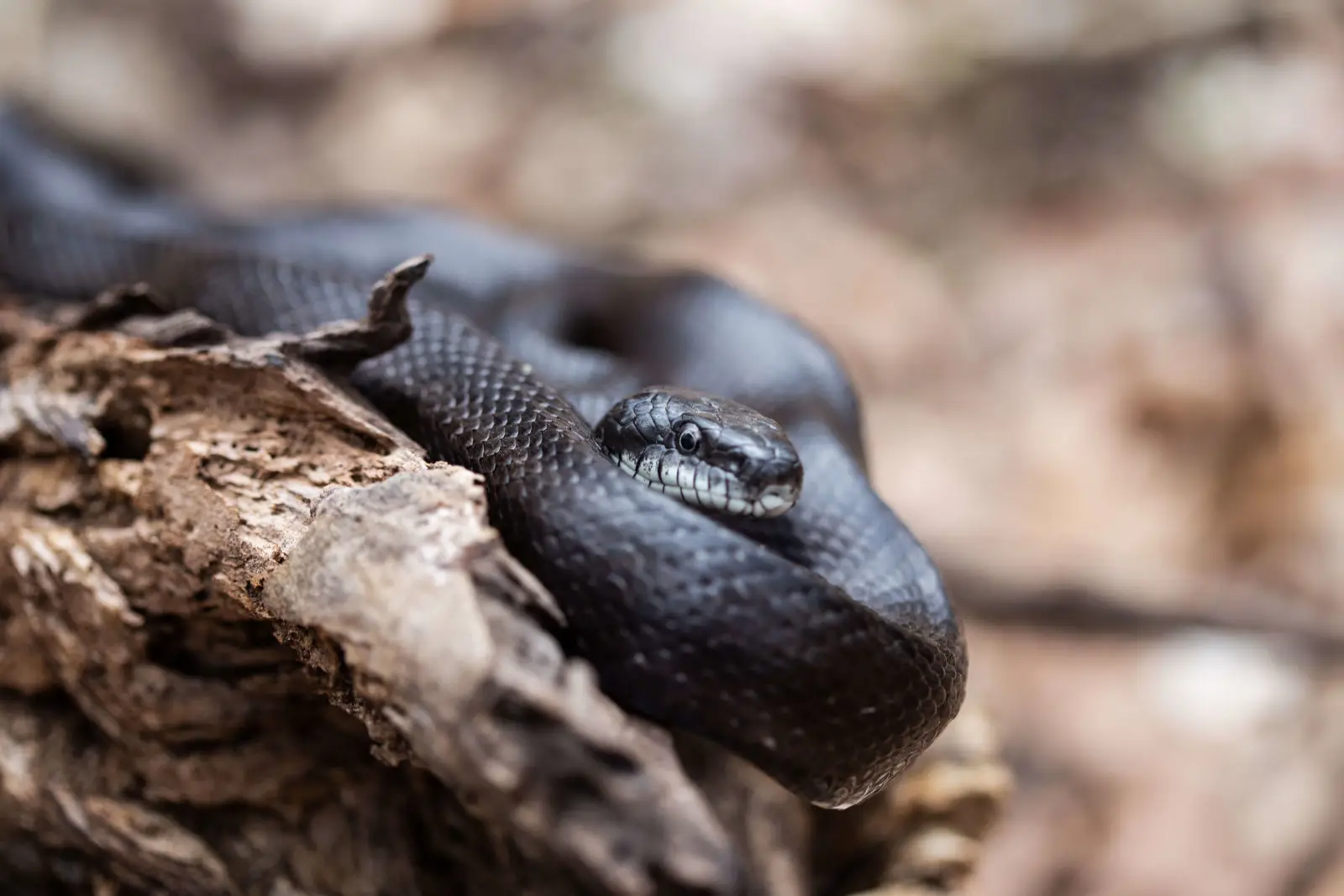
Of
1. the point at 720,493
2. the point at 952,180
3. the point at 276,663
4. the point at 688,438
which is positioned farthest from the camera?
the point at 952,180

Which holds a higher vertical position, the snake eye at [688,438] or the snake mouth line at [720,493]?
the snake eye at [688,438]

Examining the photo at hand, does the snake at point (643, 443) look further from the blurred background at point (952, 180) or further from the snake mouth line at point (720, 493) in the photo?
the blurred background at point (952, 180)

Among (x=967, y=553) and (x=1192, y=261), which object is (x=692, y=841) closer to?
(x=967, y=553)

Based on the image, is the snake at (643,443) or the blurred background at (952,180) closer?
the snake at (643,443)

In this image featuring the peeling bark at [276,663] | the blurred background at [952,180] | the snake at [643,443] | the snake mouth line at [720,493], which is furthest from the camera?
the blurred background at [952,180]

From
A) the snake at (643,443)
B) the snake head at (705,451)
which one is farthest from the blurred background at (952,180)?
the snake head at (705,451)

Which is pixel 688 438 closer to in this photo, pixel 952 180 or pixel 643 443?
pixel 643 443

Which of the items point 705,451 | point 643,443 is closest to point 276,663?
point 643,443

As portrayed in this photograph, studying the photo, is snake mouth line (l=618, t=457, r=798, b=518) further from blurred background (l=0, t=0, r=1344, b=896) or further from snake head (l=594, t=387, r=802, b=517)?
blurred background (l=0, t=0, r=1344, b=896)
